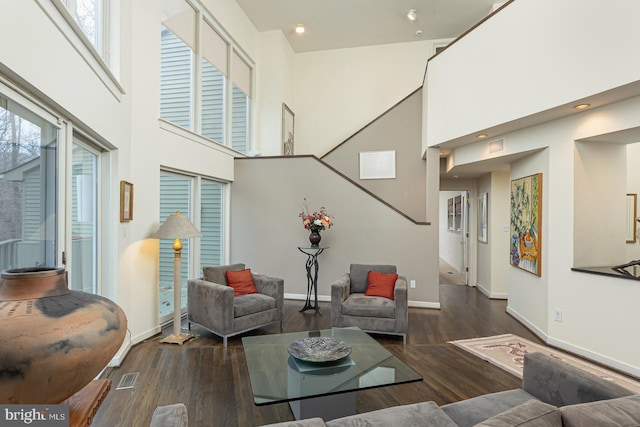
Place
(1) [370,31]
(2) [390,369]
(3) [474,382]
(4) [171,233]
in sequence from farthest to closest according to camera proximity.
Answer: (1) [370,31]
(4) [171,233]
(3) [474,382]
(2) [390,369]

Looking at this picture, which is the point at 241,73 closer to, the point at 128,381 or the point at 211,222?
the point at 211,222

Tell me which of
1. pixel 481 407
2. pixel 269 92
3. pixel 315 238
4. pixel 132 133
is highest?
pixel 269 92

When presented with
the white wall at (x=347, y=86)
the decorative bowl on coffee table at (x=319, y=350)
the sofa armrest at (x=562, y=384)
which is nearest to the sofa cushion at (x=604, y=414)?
the sofa armrest at (x=562, y=384)

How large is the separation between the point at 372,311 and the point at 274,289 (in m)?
1.23

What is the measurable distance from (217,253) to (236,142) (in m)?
2.08

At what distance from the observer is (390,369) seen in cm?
229

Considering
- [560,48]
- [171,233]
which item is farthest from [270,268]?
[560,48]

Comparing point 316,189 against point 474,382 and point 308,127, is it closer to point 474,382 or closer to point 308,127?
point 308,127

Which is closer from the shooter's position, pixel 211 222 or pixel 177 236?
pixel 177 236

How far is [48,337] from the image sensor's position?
85cm

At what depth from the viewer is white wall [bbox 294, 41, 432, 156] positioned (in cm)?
741

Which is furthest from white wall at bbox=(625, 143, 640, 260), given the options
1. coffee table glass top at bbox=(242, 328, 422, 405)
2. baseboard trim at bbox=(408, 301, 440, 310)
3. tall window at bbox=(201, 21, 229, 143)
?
tall window at bbox=(201, 21, 229, 143)

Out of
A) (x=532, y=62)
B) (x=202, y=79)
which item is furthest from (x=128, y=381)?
(x=532, y=62)

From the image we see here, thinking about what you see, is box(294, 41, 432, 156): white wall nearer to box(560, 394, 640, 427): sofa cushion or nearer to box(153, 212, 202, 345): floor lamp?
box(153, 212, 202, 345): floor lamp
